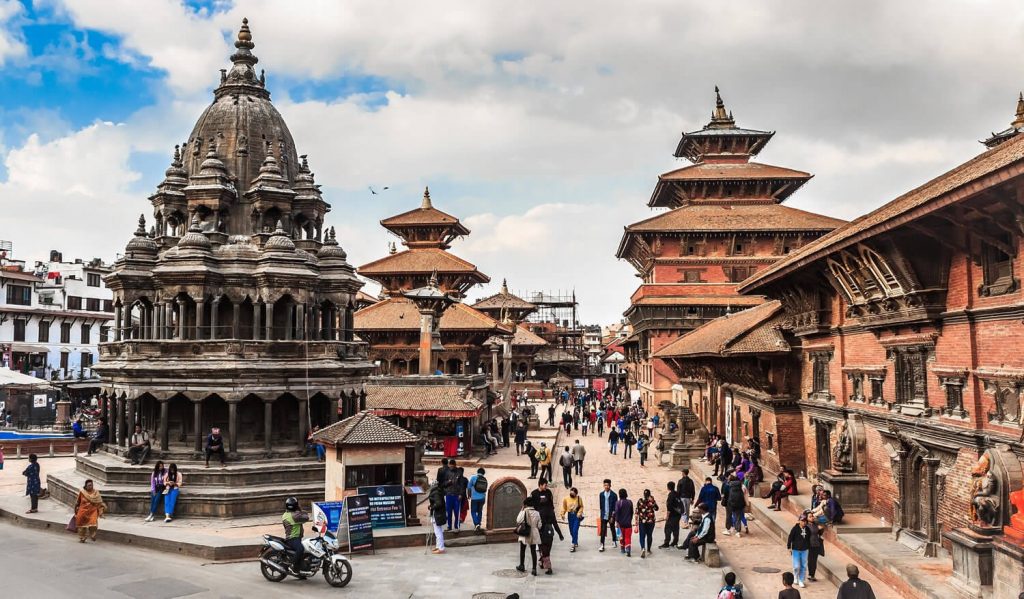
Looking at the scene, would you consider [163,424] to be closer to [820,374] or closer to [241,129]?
[241,129]

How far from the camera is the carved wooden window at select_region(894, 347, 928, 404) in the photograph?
14.3m

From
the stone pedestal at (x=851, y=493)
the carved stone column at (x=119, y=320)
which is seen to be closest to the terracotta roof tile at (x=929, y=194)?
the stone pedestal at (x=851, y=493)

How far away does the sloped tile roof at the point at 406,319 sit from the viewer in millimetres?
45125

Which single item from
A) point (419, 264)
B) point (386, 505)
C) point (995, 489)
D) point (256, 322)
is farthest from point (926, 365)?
point (419, 264)

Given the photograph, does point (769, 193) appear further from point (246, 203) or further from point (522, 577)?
point (522, 577)

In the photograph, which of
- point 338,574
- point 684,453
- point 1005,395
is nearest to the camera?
point 1005,395

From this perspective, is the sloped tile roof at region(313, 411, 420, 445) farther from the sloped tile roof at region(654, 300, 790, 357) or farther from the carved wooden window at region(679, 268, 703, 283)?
the carved wooden window at region(679, 268, 703, 283)

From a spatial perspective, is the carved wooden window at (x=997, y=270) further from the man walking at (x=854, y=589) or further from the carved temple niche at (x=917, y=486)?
the man walking at (x=854, y=589)

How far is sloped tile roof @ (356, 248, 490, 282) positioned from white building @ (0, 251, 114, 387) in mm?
20067

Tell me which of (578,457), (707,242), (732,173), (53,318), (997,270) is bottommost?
(578,457)

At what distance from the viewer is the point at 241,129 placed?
86.3ft

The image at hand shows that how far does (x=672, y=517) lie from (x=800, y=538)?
10.7ft

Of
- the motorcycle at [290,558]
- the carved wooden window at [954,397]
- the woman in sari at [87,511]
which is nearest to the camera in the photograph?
the carved wooden window at [954,397]

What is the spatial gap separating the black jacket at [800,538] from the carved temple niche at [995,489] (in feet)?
9.00
